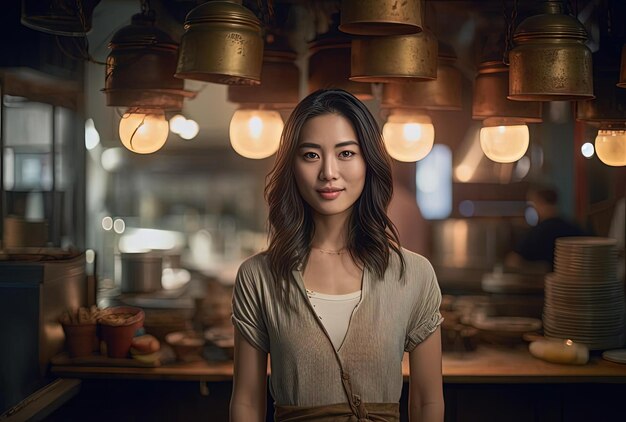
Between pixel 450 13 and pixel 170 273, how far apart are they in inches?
110

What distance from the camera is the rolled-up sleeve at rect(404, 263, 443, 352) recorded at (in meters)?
2.48

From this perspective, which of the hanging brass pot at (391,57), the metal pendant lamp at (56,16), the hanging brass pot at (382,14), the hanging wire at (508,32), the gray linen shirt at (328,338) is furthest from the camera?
the metal pendant lamp at (56,16)

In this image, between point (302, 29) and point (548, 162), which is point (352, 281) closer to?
point (302, 29)

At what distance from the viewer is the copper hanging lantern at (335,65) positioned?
344 cm

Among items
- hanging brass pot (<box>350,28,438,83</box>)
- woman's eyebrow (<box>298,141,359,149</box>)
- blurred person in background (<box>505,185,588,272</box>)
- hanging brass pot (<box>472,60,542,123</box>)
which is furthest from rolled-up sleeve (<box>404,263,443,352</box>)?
blurred person in background (<box>505,185,588,272</box>)

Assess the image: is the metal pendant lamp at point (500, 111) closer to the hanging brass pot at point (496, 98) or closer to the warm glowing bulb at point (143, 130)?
A: the hanging brass pot at point (496, 98)

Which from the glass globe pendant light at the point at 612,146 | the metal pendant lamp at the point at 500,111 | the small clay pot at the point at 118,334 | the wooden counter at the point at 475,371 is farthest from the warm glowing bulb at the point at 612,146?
the small clay pot at the point at 118,334

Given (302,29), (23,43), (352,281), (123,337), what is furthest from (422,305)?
(302,29)

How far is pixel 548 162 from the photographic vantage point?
664 centimetres

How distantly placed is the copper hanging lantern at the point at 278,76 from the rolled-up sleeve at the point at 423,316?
134 centimetres

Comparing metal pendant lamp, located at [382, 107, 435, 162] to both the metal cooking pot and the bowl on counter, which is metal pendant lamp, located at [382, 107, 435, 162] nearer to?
the bowl on counter

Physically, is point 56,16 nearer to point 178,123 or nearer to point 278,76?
point 278,76

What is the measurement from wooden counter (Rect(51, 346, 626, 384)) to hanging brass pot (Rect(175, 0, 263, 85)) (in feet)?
4.47

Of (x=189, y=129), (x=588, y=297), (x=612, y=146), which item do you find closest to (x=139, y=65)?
(x=612, y=146)
